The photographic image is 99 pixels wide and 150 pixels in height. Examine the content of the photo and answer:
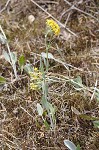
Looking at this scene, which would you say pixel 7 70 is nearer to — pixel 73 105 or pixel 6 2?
pixel 73 105

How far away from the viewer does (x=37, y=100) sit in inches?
59.5

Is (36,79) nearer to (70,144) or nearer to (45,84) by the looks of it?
(45,84)

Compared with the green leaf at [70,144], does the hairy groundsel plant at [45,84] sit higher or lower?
higher

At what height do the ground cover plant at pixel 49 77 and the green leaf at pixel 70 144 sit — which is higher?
the ground cover plant at pixel 49 77

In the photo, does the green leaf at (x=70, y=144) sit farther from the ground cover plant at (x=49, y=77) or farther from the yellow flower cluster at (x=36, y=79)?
the yellow flower cluster at (x=36, y=79)

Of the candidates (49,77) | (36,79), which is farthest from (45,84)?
(49,77)

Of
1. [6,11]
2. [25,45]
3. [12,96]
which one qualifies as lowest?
[12,96]

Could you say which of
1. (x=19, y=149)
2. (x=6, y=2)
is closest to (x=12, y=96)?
(x=19, y=149)

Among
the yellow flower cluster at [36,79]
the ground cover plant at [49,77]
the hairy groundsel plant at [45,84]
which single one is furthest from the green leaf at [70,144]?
the yellow flower cluster at [36,79]

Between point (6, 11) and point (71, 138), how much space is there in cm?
106

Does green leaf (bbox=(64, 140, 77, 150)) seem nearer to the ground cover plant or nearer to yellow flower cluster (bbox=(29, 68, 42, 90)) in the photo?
the ground cover plant

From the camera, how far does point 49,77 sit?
1.50m

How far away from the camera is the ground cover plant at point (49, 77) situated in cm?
134

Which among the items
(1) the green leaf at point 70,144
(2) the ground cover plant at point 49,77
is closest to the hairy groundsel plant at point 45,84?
(2) the ground cover plant at point 49,77
